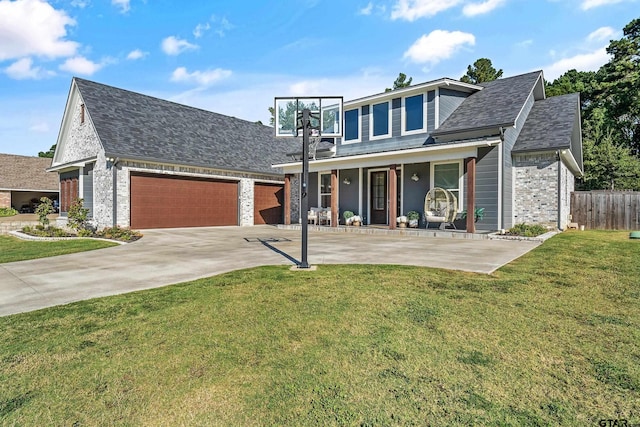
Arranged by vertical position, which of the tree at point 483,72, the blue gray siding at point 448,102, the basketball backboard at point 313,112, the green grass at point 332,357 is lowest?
the green grass at point 332,357

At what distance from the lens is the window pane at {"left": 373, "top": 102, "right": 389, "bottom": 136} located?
15211mm

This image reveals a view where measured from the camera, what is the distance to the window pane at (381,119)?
599 inches

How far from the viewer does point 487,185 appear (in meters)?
12.0

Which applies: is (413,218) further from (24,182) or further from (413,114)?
(24,182)

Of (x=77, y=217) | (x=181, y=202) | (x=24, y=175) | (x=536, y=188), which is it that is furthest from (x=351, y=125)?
(x=24, y=175)

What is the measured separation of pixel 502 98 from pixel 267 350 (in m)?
14.0

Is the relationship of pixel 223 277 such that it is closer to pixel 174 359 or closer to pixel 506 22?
pixel 174 359

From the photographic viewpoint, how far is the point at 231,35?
50.7 feet

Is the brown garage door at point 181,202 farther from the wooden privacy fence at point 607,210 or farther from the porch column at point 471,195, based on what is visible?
the wooden privacy fence at point 607,210

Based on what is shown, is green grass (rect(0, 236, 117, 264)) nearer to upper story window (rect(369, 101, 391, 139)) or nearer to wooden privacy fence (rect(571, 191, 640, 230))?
upper story window (rect(369, 101, 391, 139))

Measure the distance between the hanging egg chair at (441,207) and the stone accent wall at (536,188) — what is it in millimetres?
2242

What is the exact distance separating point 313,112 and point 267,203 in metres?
12.6

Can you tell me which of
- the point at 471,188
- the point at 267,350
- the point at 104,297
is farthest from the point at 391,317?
the point at 471,188

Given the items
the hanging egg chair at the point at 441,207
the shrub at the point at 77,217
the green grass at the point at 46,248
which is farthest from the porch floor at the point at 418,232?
the shrub at the point at 77,217
